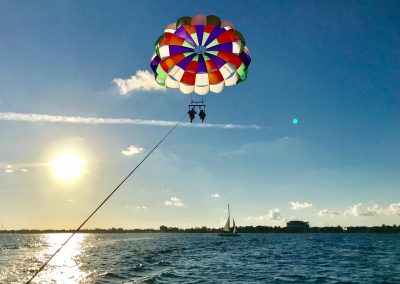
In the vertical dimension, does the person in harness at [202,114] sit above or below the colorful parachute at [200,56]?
below

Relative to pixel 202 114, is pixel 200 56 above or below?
above

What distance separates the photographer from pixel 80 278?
31531 millimetres

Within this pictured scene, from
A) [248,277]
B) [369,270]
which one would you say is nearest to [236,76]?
[248,277]

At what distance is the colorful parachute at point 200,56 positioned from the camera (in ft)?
65.6

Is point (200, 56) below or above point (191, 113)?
above

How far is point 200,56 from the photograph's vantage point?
21859 mm

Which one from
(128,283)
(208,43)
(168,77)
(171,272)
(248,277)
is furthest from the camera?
(171,272)

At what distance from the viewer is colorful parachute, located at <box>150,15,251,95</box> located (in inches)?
787

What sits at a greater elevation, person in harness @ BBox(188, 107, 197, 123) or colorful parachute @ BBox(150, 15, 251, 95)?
colorful parachute @ BBox(150, 15, 251, 95)

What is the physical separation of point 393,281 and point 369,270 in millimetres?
6578

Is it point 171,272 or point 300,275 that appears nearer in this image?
point 300,275

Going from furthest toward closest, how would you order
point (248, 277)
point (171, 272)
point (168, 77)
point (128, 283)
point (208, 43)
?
point (171, 272)
point (248, 277)
point (128, 283)
point (168, 77)
point (208, 43)

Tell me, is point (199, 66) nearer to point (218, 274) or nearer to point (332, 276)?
point (218, 274)

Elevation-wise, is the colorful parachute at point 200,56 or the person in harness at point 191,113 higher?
the colorful parachute at point 200,56
